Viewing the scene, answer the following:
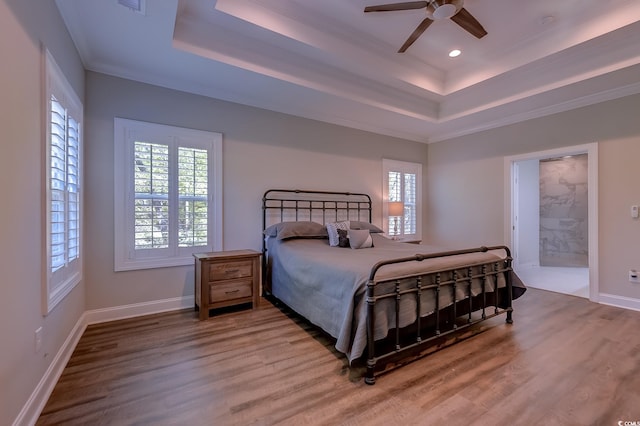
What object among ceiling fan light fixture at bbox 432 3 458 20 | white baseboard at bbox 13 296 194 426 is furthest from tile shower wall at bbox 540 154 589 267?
white baseboard at bbox 13 296 194 426

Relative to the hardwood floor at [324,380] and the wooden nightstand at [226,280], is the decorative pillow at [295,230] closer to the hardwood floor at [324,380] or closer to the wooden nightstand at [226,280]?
the wooden nightstand at [226,280]

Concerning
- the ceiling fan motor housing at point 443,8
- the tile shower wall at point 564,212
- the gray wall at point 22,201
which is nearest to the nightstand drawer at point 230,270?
the gray wall at point 22,201

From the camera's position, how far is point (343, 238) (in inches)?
147

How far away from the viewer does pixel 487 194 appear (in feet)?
16.2

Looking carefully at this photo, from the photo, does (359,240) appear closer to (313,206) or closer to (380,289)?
(313,206)

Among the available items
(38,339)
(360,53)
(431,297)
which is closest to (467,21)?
(360,53)

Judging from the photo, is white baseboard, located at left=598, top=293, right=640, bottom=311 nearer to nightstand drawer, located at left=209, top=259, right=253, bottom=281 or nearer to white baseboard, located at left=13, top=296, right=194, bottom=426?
nightstand drawer, located at left=209, top=259, right=253, bottom=281

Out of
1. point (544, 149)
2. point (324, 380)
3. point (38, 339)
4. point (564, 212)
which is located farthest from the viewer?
point (564, 212)

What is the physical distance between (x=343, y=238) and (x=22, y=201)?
9.61ft

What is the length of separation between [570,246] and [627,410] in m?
6.07

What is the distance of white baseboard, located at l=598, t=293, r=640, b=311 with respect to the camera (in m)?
3.42

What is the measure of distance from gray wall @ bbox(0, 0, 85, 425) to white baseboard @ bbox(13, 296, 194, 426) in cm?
6

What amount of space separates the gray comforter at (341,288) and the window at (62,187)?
1898mm

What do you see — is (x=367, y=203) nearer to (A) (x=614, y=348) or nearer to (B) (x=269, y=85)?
(B) (x=269, y=85)
